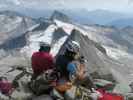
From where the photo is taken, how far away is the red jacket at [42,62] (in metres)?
20.1

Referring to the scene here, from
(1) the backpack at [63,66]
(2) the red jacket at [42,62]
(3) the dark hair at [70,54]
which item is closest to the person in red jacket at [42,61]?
(2) the red jacket at [42,62]

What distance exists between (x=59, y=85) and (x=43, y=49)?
2.62 m

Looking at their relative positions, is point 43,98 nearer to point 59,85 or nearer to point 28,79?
point 59,85

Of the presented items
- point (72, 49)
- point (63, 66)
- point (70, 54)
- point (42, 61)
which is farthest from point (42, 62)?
point (72, 49)

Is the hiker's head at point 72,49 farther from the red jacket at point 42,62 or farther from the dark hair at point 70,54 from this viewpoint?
the red jacket at point 42,62

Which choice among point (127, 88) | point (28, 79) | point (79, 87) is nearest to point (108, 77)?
point (127, 88)

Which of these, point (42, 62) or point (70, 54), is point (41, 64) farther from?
point (70, 54)

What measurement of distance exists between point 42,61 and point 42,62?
0.05 meters

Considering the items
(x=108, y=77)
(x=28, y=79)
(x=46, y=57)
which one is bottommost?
(x=108, y=77)

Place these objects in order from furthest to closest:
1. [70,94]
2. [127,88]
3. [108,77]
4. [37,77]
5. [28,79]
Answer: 1. [108,77]
2. [127,88]
3. [28,79]
4. [37,77]
5. [70,94]

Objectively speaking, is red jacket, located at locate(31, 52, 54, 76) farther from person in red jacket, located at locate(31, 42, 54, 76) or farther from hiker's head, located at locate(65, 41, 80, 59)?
hiker's head, located at locate(65, 41, 80, 59)

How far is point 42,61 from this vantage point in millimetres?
20094

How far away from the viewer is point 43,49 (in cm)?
2041

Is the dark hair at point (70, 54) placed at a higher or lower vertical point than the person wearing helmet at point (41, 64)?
higher
